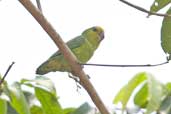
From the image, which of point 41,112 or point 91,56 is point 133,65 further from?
point 91,56

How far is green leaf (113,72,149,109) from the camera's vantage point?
4.21 ft

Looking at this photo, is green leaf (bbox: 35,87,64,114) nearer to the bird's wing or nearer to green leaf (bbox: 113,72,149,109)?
green leaf (bbox: 113,72,149,109)

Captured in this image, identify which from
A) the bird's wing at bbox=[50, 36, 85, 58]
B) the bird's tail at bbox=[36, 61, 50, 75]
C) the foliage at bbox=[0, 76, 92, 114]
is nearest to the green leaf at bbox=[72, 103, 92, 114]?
the foliage at bbox=[0, 76, 92, 114]

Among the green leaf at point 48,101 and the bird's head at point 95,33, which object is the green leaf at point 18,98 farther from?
the bird's head at point 95,33

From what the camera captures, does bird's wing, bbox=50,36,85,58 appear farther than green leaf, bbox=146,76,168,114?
Yes

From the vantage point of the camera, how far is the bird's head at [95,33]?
257 cm

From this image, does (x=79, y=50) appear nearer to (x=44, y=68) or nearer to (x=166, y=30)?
(x=44, y=68)

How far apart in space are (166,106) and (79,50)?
4.24 ft

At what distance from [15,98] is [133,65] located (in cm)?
32

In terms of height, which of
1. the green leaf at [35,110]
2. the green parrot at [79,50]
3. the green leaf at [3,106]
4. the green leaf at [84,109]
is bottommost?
the green leaf at [84,109]

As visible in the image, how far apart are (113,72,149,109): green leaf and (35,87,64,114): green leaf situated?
0.56 ft

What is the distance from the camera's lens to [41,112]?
1466mm

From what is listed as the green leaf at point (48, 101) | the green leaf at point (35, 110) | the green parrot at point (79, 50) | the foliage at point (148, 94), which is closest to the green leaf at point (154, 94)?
the foliage at point (148, 94)

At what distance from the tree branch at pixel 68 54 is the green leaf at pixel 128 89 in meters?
Answer: 0.17
